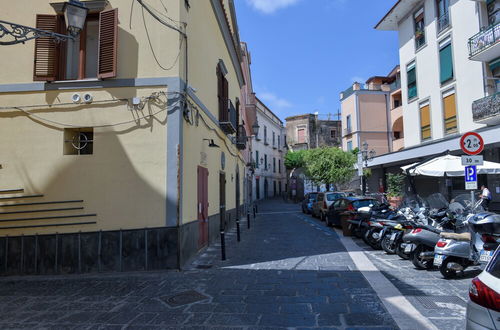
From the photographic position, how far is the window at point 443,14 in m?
18.7

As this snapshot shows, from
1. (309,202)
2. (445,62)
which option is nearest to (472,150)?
(445,62)

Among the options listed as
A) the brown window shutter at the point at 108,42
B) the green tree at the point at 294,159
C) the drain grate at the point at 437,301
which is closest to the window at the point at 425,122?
the drain grate at the point at 437,301

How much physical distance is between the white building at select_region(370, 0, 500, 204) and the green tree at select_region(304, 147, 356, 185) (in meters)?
3.68

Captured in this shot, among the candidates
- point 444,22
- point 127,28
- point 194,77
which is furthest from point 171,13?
point 444,22

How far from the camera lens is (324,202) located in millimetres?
17781

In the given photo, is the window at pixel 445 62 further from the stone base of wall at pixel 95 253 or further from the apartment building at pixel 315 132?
the apartment building at pixel 315 132

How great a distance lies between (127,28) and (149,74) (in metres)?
1.15

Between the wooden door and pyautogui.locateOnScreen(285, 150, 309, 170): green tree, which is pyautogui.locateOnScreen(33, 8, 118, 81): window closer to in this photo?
the wooden door

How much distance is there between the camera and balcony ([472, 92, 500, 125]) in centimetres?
1479

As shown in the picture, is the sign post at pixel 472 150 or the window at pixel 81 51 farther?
the sign post at pixel 472 150

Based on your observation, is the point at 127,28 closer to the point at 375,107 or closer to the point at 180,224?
the point at 180,224

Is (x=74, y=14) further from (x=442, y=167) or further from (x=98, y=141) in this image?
(x=442, y=167)

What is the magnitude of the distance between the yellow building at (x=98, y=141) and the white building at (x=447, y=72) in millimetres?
10462

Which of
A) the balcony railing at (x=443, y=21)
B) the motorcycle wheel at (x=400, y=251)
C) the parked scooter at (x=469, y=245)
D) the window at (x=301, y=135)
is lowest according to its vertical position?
the motorcycle wheel at (x=400, y=251)
